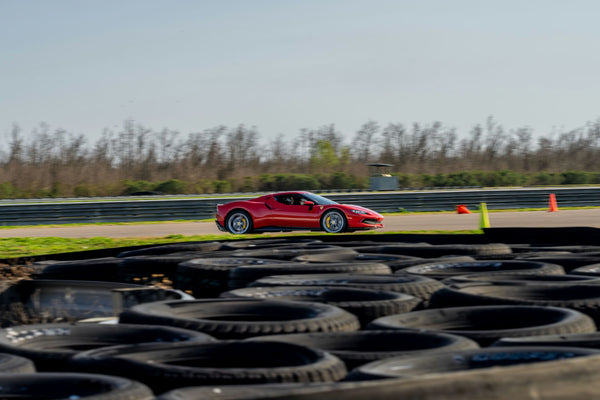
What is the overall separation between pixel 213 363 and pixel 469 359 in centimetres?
117

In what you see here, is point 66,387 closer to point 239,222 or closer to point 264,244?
point 264,244

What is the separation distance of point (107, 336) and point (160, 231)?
55.5ft

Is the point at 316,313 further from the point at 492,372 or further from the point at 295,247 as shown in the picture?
the point at 295,247

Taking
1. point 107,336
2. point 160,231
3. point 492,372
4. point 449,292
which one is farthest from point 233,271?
point 160,231

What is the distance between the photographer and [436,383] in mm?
2025

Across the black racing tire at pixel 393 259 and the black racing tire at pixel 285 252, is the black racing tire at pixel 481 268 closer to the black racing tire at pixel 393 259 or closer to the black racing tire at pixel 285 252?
the black racing tire at pixel 393 259

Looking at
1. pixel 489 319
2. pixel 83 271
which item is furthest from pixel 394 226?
pixel 489 319

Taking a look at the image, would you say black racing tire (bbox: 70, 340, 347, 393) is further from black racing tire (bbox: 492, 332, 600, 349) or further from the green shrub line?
the green shrub line

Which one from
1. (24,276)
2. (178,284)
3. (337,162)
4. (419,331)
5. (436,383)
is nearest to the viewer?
(436,383)

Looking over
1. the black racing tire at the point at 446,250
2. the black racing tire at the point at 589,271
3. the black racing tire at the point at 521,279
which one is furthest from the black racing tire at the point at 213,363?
the black racing tire at the point at 446,250

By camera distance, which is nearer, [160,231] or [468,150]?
[160,231]

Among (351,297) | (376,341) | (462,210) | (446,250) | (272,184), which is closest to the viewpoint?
(376,341)

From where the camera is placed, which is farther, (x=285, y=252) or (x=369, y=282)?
(x=285, y=252)

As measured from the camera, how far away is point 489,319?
477cm
